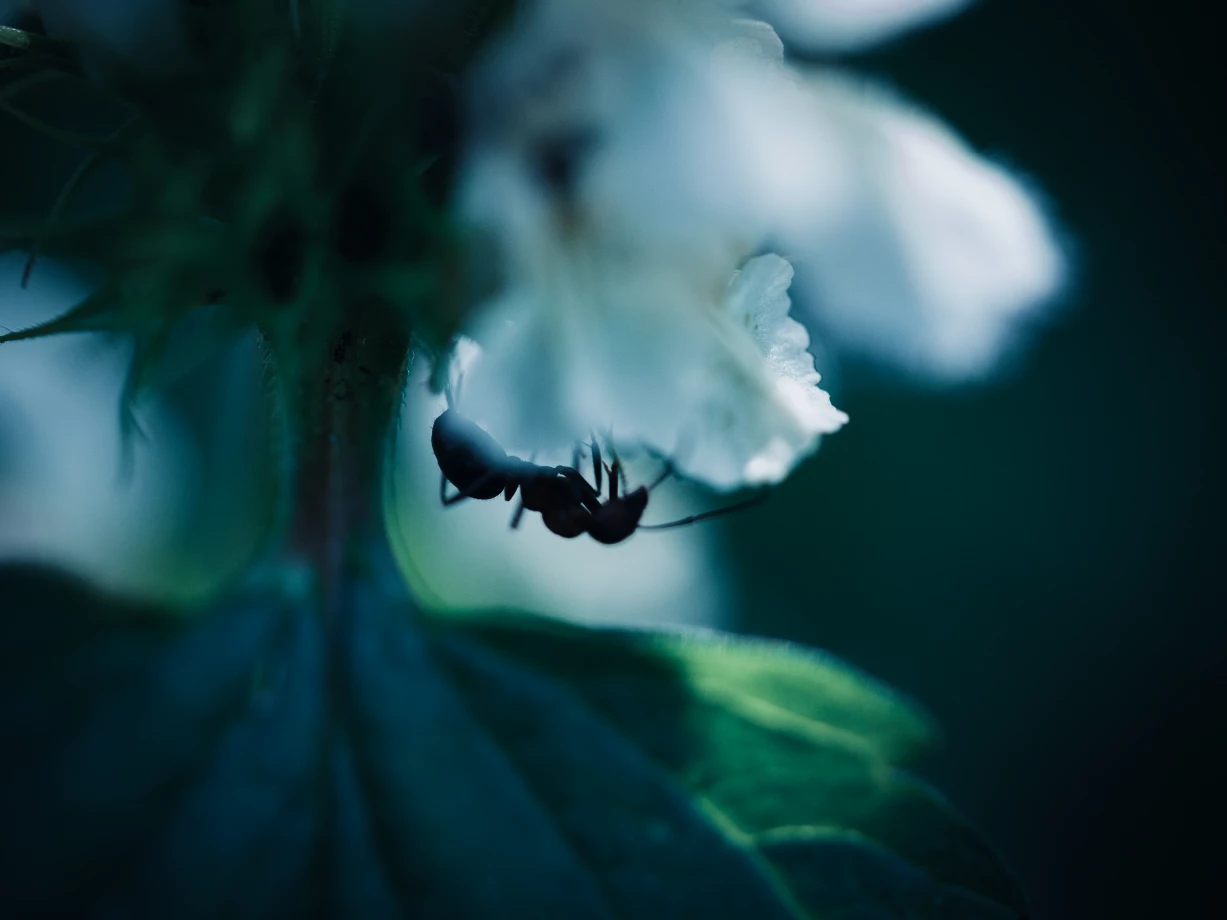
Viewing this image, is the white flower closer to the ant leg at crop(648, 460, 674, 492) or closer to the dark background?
the ant leg at crop(648, 460, 674, 492)

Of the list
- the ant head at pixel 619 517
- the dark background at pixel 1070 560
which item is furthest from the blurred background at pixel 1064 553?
the ant head at pixel 619 517

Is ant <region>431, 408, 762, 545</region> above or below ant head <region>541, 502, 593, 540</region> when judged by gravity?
above

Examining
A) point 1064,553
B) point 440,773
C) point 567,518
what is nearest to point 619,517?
point 567,518

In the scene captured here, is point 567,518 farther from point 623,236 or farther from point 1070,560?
point 1070,560

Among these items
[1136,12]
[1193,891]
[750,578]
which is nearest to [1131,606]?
[1193,891]

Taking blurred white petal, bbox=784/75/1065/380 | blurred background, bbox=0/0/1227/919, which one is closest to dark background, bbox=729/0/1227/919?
blurred background, bbox=0/0/1227/919

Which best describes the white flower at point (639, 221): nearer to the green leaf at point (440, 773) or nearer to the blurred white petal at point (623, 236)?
the blurred white petal at point (623, 236)
